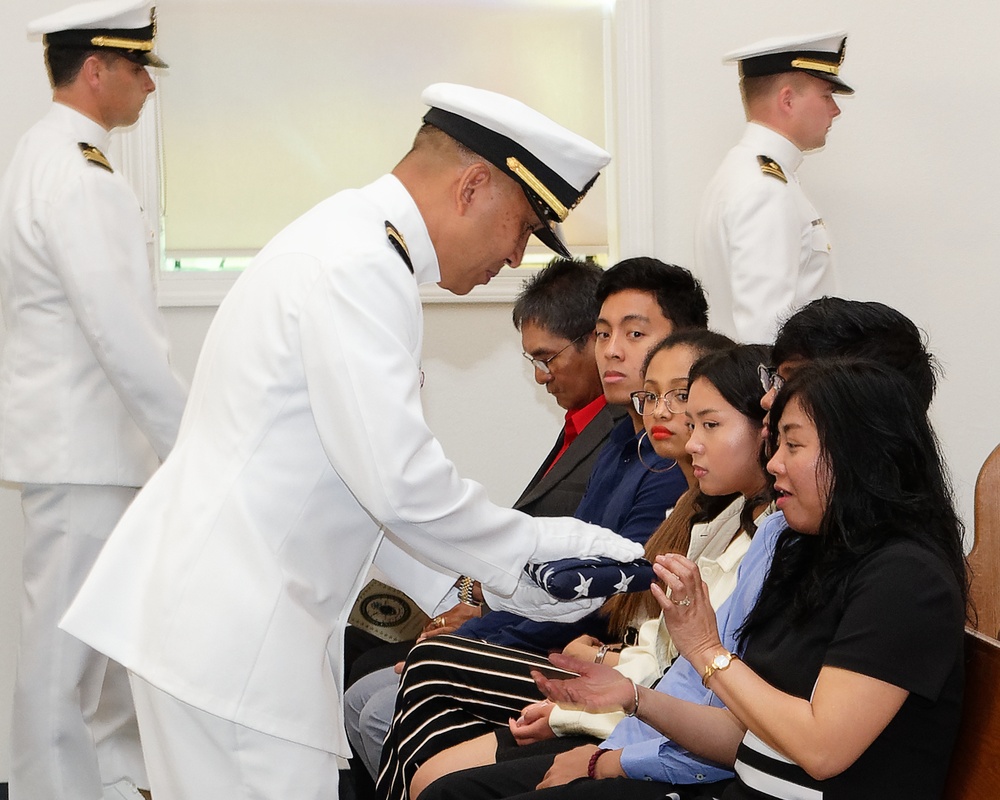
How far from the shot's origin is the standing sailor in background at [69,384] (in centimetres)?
296

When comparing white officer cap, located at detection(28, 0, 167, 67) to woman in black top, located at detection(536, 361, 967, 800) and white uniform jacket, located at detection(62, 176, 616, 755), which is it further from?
woman in black top, located at detection(536, 361, 967, 800)

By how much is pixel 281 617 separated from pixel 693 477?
0.93m

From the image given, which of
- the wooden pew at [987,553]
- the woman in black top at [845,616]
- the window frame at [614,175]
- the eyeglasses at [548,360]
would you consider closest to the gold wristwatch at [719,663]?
the woman in black top at [845,616]

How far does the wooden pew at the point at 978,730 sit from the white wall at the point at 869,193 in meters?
2.57

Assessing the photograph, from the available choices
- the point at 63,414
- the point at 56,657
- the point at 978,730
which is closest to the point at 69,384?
the point at 63,414

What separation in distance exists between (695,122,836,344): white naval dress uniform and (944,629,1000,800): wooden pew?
166cm

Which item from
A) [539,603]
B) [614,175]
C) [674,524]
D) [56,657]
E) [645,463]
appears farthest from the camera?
[614,175]

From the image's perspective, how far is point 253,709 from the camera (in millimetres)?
1561

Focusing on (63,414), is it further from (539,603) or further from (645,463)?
(539,603)

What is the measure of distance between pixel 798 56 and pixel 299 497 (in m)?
2.32

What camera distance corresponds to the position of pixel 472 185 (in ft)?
5.52

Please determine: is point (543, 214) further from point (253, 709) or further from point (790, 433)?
point (253, 709)

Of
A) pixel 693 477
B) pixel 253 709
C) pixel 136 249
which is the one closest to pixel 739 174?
pixel 693 477

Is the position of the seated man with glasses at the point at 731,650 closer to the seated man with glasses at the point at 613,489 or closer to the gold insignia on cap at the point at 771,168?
the seated man with glasses at the point at 613,489
